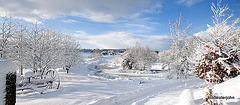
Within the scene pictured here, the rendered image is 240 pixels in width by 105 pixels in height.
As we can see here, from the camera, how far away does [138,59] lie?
35.0m

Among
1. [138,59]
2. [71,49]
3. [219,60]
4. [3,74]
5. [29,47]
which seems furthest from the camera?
[138,59]

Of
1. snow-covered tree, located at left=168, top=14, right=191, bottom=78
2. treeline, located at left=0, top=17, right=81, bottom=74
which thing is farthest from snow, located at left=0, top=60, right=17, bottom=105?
snow-covered tree, located at left=168, top=14, right=191, bottom=78

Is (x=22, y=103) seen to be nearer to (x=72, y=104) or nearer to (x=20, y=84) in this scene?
(x=20, y=84)

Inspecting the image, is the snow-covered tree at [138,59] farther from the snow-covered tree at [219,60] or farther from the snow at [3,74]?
the snow at [3,74]

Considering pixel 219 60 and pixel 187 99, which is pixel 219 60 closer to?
pixel 219 60

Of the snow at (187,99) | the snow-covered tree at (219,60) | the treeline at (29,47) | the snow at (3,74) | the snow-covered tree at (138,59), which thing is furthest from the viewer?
the snow-covered tree at (138,59)

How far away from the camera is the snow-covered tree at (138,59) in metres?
33.8

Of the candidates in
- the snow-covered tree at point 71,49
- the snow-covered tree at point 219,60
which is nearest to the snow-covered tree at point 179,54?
the snow-covered tree at point 219,60

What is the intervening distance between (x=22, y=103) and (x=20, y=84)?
1.65 meters

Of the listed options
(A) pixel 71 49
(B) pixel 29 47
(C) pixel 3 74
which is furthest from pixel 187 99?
(A) pixel 71 49

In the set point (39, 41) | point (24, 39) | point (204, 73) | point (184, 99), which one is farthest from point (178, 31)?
point (24, 39)

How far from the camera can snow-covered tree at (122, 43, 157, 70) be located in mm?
33781

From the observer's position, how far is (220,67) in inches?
252

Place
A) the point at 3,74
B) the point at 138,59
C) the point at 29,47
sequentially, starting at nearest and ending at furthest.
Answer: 1. the point at 3,74
2. the point at 29,47
3. the point at 138,59
